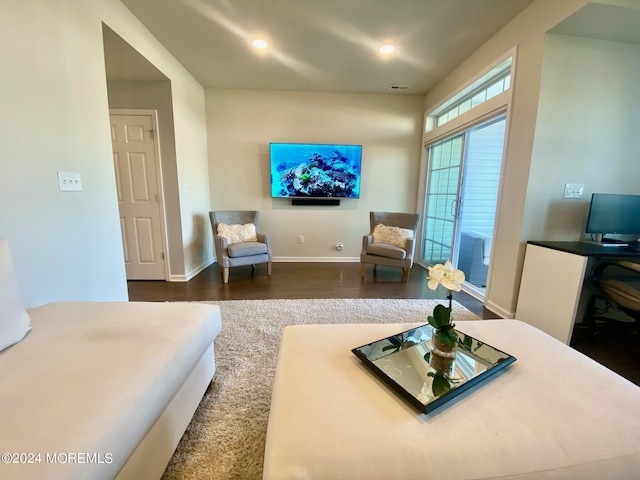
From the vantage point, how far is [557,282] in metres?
1.95

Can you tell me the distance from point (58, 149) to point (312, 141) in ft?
10.1

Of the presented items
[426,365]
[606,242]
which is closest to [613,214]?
[606,242]

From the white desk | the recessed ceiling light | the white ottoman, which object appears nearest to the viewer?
the white ottoman

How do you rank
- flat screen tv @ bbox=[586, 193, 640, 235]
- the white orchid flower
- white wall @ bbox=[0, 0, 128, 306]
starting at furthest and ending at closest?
flat screen tv @ bbox=[586, 193, 640, 235] < white wall @ bbox=[0, 0, 128, 306] < the white orchid flower

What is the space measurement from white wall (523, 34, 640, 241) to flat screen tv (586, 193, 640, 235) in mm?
169

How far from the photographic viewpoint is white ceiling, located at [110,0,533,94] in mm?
2184

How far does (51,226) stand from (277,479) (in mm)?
1857

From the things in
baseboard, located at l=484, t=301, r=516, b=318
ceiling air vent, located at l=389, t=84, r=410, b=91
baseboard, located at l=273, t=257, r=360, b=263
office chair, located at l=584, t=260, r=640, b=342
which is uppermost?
ceiling air vent, located at l=389, t=84, r=410, b=91

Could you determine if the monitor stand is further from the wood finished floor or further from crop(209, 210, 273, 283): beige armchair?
crop(209, 210, 273, 283): beige armchair

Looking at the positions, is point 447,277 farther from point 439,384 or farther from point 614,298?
point 614,298

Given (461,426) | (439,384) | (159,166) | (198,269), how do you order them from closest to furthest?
(461,426) → (439,384) → (159,166) → (198,269)

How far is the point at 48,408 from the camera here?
718 millimetres

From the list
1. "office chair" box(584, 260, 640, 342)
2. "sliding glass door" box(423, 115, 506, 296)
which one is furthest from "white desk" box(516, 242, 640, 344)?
"sliding glass door" box(423, 115, 506, 296)

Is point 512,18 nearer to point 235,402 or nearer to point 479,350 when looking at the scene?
point 479,350
